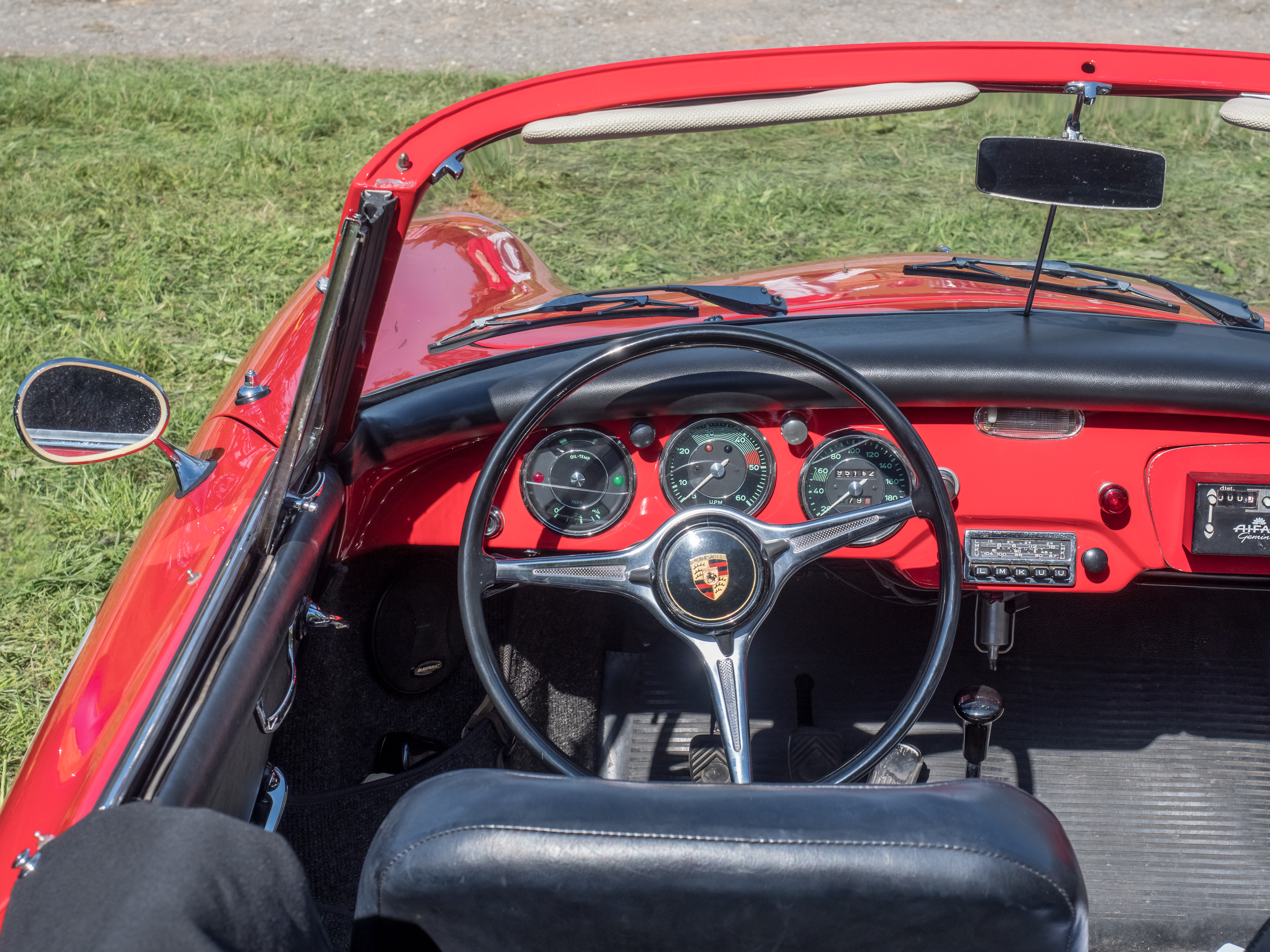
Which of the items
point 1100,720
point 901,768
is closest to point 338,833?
point 901,768

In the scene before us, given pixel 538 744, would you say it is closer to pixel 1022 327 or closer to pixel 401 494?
pixel 401 494

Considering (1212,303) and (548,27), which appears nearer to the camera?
(1212,303)

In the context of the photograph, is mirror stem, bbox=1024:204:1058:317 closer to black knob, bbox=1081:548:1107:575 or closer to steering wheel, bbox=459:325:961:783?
steering wheel, bbox=459:325:961:783

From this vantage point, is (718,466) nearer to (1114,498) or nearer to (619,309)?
(619,309)

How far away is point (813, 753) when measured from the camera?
106 inches

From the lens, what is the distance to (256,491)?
1.82m

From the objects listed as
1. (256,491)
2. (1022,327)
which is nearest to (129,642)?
(256,491)

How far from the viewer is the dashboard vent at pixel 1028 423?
2137 millimetres

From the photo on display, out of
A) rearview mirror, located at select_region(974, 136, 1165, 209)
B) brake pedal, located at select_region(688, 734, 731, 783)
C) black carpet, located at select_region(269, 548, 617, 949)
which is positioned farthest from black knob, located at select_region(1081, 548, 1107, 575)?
black carpet, located at select_region(269, 548, 617, 949)

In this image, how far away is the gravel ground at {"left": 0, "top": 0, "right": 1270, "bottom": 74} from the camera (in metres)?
7.93

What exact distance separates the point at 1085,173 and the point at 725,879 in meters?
1.20

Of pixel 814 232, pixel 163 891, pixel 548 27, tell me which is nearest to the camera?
pixel 163 891

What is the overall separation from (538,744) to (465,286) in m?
1.40

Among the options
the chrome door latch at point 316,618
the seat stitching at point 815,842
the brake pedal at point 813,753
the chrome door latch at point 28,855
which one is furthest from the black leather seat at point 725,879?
the brake pedal at point 813,753
